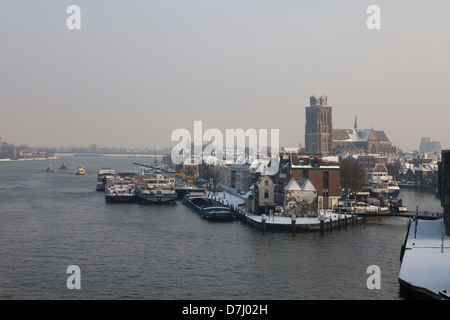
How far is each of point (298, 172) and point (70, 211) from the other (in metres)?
28.5

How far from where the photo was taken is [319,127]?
17400 cm

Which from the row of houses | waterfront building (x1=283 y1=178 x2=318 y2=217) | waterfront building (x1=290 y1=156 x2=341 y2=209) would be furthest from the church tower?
waterfront building (x1=283 y1=178 x2=318 y2=217)

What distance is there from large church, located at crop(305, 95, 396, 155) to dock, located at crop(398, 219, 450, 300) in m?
133

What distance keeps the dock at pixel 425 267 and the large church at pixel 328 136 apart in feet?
436

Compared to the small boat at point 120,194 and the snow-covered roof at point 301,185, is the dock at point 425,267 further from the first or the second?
the small boat at point 120,194

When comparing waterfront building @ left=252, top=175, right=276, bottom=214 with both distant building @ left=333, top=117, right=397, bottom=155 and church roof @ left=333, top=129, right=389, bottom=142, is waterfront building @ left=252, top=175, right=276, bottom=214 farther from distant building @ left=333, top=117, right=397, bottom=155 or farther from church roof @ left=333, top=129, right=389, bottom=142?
church roof @ left=333, top=129, right=389, bottom=142

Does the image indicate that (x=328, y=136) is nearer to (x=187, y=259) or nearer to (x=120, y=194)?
(x=120, y=194)

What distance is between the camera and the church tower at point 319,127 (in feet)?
571

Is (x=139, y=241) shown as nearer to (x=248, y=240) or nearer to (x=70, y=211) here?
(x=248, y=240)

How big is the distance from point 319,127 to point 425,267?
14571cm

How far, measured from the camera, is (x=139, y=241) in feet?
152

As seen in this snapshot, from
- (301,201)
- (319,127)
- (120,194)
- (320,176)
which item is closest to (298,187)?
(301,201)

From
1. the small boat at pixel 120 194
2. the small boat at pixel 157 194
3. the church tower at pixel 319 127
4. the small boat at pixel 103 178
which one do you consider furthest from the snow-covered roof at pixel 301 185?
the church tower at pixel 319 127

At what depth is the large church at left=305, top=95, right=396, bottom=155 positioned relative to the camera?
17438cm
